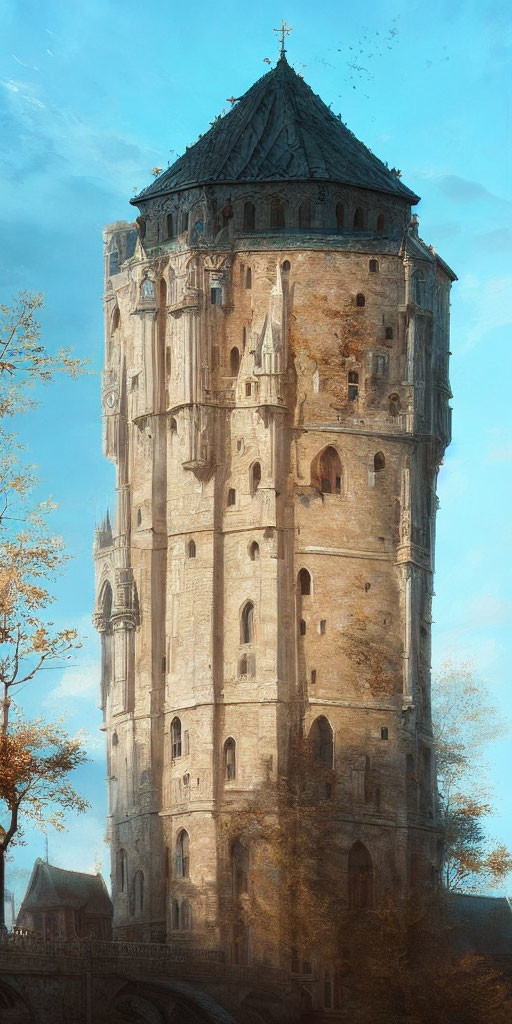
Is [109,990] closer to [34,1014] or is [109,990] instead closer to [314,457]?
[34,1014]

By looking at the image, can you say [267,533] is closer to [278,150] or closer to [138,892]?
[138,892]

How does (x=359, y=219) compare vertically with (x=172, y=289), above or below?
above

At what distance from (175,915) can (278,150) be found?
29.2 meters

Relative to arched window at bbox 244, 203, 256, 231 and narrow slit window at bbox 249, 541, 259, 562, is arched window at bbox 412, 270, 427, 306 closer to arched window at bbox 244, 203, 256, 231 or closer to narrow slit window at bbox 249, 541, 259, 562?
arched window at bbox 244, 203, 256, 231

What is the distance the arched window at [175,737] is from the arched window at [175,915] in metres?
5.37

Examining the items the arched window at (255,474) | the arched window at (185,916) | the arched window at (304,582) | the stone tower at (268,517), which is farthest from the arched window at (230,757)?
the arched window at (255,474)

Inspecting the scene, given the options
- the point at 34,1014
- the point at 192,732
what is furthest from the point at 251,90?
the point at 34,1014

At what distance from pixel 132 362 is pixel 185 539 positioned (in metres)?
7.86

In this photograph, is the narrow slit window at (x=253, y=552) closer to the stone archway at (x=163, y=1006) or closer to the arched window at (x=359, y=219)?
the arched window at (x=359, y=219)

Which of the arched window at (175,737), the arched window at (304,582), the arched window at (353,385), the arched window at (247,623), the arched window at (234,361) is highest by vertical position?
the arched window at (234,361)

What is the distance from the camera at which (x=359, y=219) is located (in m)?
107

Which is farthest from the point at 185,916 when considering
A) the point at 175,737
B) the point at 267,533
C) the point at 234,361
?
the point at 234,361

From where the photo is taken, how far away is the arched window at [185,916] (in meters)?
102

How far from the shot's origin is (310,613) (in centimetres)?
10362
